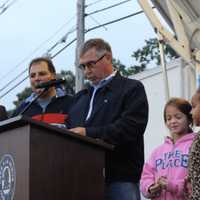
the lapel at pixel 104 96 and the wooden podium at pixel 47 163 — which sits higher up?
the lapel at pixel 104 96

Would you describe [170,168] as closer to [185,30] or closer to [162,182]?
[162,182]

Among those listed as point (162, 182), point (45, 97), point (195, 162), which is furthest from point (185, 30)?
point (195, 162)

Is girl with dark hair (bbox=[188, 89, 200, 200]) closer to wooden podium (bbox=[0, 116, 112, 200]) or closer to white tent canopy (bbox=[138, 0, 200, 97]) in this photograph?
wooden podium (bbox=[0, 116, 112, 200])

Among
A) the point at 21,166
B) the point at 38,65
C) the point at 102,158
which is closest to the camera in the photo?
the point at 21,166

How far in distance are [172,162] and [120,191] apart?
38 centimetres

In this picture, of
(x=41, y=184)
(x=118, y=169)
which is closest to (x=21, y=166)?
(x=41, y=184)

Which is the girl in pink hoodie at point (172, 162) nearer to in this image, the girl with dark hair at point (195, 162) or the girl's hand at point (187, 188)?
the girl's hand at point (187, 188)

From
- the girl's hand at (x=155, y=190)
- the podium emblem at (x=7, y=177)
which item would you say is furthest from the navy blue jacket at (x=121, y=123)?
the podium emblem at (x=7, y=177)

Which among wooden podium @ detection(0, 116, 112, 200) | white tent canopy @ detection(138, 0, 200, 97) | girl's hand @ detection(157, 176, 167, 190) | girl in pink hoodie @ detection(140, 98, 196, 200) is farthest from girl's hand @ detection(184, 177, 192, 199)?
white tent canopy @ detection(138, 0, 200, 97)

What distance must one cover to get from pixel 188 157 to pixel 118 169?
420 mm

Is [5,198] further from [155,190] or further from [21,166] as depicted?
[155,190]

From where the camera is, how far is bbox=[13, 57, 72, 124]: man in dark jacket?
4.45m

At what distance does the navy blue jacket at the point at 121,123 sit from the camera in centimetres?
376

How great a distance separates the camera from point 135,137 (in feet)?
12.5
